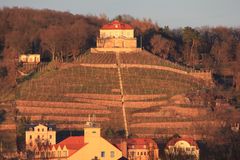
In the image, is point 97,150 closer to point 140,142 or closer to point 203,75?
point 140,142

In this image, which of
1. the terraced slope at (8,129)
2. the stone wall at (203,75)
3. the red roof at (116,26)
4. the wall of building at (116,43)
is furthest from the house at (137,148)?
the red roof at (116,26)

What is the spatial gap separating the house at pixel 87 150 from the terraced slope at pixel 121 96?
32.7 feet

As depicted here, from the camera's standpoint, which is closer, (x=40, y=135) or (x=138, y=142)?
(x=138, y=142)

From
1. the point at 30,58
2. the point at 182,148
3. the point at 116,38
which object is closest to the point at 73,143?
the point at 182,148

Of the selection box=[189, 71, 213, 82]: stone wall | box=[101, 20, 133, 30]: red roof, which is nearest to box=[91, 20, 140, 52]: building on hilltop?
box=[101, 20, 133, 30]: red roof

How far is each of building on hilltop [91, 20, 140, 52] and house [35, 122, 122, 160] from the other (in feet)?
84.6

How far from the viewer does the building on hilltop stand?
10756cm

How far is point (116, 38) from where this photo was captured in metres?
109

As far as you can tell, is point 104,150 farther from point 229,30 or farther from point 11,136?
point 229,30

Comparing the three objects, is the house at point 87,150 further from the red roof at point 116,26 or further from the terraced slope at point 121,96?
the red roof at point 116,26

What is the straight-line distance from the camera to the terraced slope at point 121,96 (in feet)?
305

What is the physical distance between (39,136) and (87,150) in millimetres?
5665

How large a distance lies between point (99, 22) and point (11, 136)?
35.9 m

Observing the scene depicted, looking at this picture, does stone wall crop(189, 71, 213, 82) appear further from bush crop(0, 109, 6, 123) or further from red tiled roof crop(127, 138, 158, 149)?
red tiled roof crop(127, 138, 158, 149)
